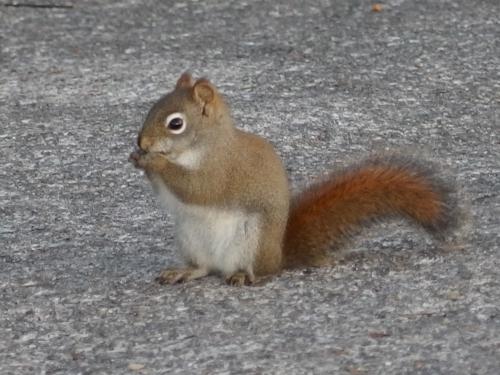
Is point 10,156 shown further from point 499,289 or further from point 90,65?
point 499,289

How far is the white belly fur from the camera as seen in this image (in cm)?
365

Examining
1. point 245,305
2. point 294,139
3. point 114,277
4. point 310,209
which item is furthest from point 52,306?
point 294,139

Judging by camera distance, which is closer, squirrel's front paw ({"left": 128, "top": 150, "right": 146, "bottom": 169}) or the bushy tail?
squirrel's front paw ({"left": 128, "top": 150, "right": 146, "bottom": 169})

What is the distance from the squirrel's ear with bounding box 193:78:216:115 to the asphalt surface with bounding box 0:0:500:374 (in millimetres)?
511

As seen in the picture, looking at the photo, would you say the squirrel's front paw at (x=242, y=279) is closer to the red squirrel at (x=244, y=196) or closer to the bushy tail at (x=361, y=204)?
the red squirrel at (x=244, y=196)

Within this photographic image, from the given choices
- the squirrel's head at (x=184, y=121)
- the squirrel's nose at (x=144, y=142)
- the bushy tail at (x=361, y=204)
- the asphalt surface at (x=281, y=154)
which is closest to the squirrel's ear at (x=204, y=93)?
the squirrel's head at (x=184, y=121)

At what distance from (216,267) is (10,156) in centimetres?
160

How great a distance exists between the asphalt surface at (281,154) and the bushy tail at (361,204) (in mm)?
67

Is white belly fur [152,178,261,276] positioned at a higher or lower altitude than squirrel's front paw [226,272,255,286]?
higher

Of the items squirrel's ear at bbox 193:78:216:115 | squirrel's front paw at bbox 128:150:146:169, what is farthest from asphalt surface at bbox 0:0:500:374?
squirrel's ear at bbox 193:78:216:115

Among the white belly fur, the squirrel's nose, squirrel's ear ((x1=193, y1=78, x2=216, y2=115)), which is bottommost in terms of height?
the white belly fur

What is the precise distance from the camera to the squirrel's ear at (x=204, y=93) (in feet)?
12.1

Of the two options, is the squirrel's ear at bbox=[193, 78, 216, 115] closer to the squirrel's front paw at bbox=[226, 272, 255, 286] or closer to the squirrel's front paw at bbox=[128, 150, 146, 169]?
the squirrel's front paw at bbox=[128, 150, 146, 169]

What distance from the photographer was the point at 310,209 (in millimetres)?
3846
